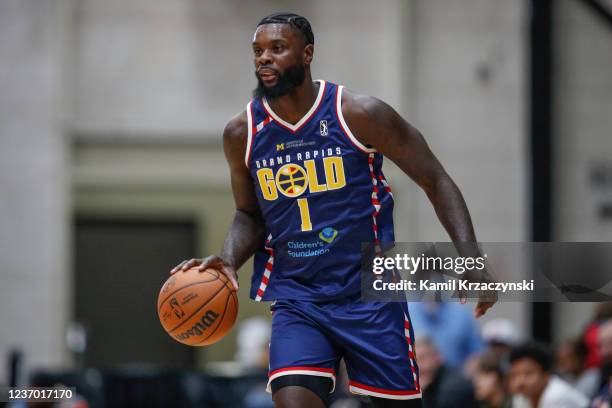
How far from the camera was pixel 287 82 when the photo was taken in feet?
20.4

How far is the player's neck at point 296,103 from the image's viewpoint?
6.30 metres

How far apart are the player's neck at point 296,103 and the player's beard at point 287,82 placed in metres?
0.04

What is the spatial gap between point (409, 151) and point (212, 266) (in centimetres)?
116

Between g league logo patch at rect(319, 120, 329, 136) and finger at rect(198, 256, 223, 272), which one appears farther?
g league logo patch at rect(319, 120, 329, 136)

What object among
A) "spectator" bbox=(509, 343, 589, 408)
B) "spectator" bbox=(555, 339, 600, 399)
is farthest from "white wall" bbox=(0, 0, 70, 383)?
"spectator" bbox=(509, 343, 589, 408)

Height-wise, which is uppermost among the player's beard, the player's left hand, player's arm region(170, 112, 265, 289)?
the player's beard

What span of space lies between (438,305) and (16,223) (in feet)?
21.6

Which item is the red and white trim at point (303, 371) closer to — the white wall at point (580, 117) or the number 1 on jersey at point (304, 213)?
the number 1 on jersey at point (304, 213)

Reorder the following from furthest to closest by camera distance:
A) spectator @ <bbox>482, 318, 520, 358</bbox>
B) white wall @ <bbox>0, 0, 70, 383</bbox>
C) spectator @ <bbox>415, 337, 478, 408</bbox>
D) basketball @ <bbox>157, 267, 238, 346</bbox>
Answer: white wall @ <bbox>0, 0, 70, 383</bbox>, spectator @ <bbox>482, 318, 520, 358</bbox>, spectator @ <bbox>415, 337, 478, 408</bbox>, basketball @ <bbox>157, 267, 238, 346</bbox>

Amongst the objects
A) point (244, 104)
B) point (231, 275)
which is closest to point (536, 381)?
point (231, 275)

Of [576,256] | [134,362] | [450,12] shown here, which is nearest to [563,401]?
[576,256]

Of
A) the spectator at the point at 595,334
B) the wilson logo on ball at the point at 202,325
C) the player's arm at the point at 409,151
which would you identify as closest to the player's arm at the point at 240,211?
the wilson logo on ball at the point at 202,325

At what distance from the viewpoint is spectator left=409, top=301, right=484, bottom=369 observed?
12.5 metres

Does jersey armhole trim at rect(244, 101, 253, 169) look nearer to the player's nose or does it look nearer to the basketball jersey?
the basketball jersey
